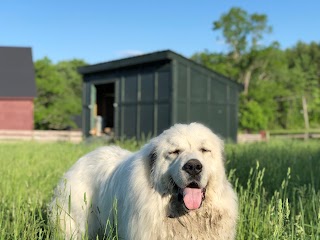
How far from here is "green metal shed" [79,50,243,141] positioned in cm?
1981

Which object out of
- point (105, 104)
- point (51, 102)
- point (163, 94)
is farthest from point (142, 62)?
point (51, 102)

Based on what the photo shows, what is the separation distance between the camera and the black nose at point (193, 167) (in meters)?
3.37

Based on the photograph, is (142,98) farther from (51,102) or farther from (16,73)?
(16,73)

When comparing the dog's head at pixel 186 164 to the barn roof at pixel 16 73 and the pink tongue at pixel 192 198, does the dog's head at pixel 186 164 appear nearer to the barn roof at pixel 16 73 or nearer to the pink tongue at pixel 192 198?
the pink tongue at pixel 192 198

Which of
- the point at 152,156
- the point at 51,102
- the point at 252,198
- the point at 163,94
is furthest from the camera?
the point at 51,102

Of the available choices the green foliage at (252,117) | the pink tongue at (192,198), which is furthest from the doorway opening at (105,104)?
the green foliage at (252,117)

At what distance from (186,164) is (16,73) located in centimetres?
4029

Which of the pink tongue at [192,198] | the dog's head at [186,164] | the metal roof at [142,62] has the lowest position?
the pink tongue at [192,198]

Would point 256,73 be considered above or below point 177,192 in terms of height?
above

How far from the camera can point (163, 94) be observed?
65.9 ft

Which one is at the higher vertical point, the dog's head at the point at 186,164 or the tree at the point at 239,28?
the tree at the point at 239,28

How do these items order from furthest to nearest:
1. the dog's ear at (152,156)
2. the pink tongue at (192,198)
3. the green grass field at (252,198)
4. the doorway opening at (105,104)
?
the doorway opening at (105,104)
the dog's ear at (152,156)
the green grass field at (252,198)
the pink tongue at (192,198)

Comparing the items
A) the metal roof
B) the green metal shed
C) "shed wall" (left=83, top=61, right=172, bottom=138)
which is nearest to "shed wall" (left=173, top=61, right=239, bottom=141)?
the green metal shed

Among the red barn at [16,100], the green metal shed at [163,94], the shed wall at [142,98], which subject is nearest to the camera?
the green metal shed at [163,94]
